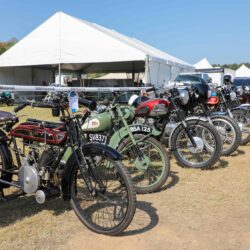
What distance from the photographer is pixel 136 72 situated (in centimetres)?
2811

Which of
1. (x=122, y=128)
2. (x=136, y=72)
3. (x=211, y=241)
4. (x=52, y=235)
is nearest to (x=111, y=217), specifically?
(x=52, y=235)

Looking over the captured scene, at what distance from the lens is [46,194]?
3180 mm

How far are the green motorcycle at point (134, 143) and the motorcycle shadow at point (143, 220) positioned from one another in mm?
403

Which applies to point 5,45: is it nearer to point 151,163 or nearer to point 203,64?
point 203,64

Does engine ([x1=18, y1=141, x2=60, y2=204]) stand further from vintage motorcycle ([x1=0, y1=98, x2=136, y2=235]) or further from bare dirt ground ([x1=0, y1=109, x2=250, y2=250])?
bare dirt ground ([x1=0, y1=109, x2=250, y2=250])

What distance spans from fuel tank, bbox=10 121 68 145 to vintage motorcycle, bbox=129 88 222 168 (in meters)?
1.77

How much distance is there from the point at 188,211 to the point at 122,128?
117 centimetres

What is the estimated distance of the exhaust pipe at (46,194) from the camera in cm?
317

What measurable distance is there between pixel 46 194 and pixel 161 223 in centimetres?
103

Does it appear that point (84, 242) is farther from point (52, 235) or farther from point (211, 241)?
point (211, 241)

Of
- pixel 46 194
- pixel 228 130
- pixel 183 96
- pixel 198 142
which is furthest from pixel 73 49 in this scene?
pixel 46 194

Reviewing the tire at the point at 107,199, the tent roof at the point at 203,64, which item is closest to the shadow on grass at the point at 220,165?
the tire at the point at 107,199

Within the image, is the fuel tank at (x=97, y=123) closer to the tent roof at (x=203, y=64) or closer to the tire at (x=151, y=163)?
the tire at (x=151, y=163)

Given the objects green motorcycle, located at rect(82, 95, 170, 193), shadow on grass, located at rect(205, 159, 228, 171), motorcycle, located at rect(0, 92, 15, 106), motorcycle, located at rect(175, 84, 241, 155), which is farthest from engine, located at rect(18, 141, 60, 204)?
motorcycle, located at rect(175, 84, 241, 155)
